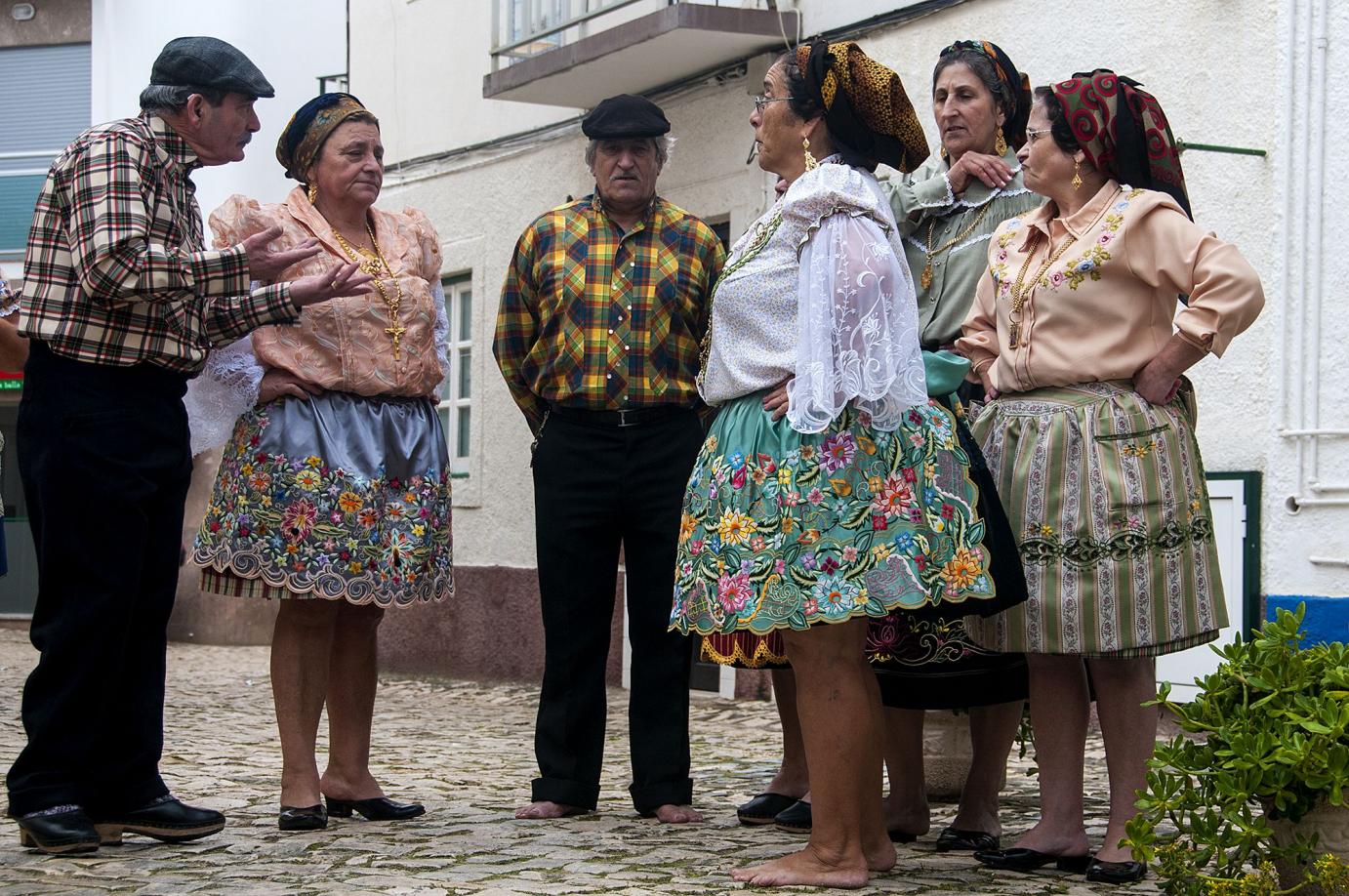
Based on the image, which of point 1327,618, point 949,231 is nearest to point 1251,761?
point 949,231

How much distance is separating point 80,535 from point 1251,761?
2.98 meters

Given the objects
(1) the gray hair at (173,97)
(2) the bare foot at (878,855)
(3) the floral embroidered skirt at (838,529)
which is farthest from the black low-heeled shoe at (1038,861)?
(1) the gray hair at (173,97)

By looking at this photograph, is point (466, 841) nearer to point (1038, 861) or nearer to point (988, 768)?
point (988, 768)

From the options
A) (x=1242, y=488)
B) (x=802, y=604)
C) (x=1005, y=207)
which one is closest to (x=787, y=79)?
(x=1005, y=207)

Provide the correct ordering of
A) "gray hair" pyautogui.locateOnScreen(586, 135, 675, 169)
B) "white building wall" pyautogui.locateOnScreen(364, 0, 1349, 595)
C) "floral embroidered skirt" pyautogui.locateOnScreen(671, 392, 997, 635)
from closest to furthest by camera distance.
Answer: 1. "floral embroidered skirt" pyautogui.locateOnScreen(671, 392, 997, 635)
2. "gray hair" pyautogui.locateOnScreen(586, 135, 675, 169)
3. "white building wall" pyautogui.locateOnScreen(364, 0, 1349, 595)

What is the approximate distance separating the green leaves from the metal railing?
7557mm

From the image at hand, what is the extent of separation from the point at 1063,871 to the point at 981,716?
25.1 inches

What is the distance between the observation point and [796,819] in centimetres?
556

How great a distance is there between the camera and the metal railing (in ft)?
36.9

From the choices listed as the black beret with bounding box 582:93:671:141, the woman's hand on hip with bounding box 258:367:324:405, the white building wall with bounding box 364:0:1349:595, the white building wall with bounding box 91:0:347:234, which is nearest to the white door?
the white building wall with bounding box 364:0:1349:595

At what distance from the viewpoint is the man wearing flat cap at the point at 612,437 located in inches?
229

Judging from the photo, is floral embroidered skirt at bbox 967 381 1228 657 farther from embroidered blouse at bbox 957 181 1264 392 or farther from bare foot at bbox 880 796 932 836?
bare foot at bbox 880 796 932 836

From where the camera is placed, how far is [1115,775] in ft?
15.4

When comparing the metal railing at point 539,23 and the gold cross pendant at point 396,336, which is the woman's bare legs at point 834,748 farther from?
the metal railing at point 539,23
